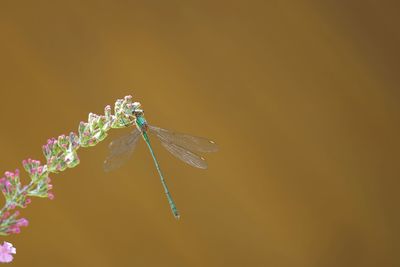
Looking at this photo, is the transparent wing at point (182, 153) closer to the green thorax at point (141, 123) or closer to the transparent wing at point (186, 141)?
the transparent wing at point (186, 141)

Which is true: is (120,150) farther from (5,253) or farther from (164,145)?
(5,253)

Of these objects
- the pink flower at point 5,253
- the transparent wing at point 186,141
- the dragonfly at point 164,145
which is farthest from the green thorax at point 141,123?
the pink flower at point 5,253

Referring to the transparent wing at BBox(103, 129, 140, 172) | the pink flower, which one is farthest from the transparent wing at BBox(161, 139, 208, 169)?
the pink flower

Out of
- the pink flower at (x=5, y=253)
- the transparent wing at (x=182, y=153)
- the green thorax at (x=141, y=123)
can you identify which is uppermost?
the transparent wing at (x=182, y=153)

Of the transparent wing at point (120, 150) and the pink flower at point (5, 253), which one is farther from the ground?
the transparent wing at point (120, 150)

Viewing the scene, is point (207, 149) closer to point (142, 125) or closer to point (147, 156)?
point (142, 125)

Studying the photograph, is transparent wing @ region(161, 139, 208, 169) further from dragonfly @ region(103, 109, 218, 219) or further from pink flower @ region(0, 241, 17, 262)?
pink flower @ region(0, 241, 17, 262)

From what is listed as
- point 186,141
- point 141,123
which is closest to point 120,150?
point 141,123

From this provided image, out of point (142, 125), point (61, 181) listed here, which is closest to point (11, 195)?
point (142, 125)
